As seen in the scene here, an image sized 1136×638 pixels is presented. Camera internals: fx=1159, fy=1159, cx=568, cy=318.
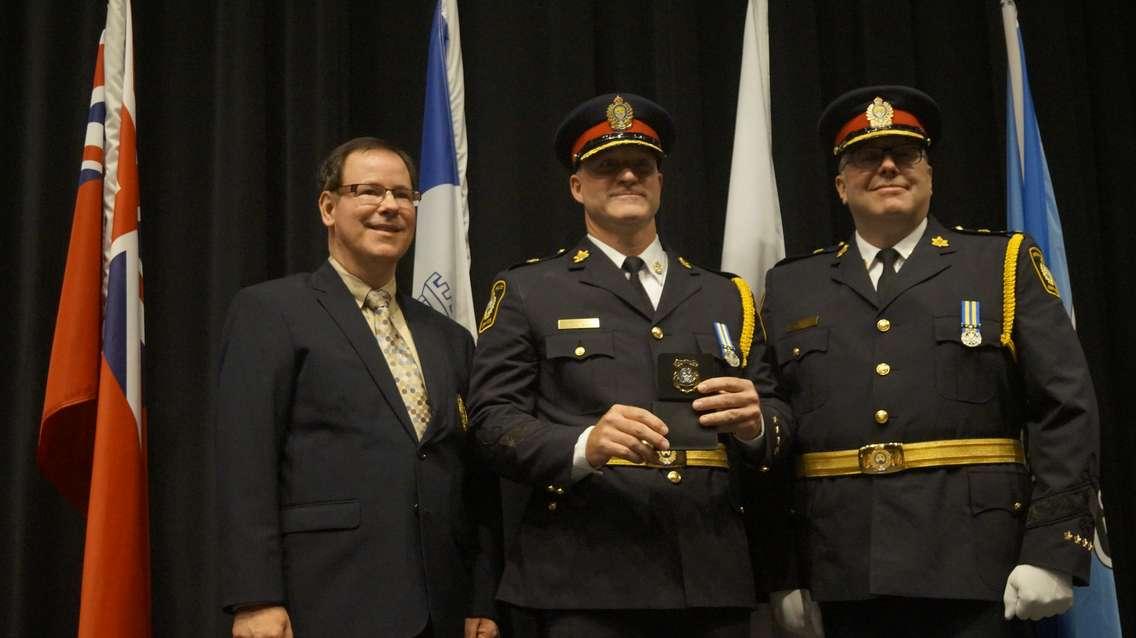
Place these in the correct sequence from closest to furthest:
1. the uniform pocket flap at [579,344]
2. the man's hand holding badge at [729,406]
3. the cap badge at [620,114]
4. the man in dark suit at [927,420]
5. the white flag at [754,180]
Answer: the man's hand holding badge at [729,406]
the man in dark suit at [927,420]
the uniform pocket flap at [579,344]
the cap badge at [620,114]
the white flag at [754,180]

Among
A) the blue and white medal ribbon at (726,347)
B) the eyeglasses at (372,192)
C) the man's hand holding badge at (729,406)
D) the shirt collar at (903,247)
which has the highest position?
the eyeglasses at (372,192)

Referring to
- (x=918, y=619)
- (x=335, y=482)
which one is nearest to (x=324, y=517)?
(x=335, y=482)

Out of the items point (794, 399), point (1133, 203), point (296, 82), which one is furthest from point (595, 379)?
point (1133, 203)

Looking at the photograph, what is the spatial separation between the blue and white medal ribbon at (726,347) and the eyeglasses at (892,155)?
0.54 m

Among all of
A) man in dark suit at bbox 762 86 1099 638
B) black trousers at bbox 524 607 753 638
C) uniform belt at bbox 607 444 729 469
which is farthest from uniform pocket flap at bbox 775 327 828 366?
black trousers at bbox 524 607 753 638

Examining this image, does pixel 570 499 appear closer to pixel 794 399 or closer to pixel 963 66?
pixel 794 399

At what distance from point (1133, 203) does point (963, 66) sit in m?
0.73

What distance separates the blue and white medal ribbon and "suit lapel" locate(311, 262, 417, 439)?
651 millimetres

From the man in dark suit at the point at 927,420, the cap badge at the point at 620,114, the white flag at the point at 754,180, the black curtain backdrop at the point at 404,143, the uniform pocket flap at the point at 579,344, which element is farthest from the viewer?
the white flag at the point at 754,180

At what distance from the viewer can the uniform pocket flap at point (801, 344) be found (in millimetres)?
2484

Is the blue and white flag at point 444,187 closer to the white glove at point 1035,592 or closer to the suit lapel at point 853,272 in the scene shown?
the suit lapel at point 853,272

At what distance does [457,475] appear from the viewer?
7.96 feet

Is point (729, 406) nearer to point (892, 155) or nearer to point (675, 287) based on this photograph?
point (675, 287)

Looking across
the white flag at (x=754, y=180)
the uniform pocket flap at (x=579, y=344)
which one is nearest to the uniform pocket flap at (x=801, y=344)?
the uniform pocket flap at (x=579, y=344)
